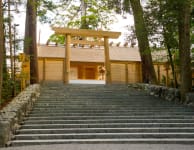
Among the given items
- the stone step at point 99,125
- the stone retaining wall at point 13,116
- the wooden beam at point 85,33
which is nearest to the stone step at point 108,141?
the stone retaining wall at point 13,116

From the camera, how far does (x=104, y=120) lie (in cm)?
962

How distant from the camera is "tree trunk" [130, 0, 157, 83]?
1427 centimetres

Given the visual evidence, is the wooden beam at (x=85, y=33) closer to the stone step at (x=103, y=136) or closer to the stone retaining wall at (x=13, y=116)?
the stone retaining wall at (x=13, y=116)

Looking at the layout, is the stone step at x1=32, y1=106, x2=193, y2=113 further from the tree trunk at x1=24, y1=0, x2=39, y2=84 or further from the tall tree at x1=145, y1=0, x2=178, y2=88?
the tree trunk at x1=24, y1=0, x2=39, y2=84

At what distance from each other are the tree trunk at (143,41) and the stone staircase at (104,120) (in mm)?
2504

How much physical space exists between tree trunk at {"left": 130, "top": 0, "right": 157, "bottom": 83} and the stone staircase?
250cm

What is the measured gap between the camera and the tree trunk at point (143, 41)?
1427 centimetres

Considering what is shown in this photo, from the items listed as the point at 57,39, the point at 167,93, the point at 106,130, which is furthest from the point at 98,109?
the point at 57,39

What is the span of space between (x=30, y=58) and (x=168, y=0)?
24.9 ft

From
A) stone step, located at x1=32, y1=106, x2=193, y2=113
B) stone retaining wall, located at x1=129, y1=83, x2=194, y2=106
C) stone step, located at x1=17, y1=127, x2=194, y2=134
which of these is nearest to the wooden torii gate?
stone retaining wall, located at x1=129, y1=83, x2=194, y2=106

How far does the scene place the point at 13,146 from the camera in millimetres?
7578

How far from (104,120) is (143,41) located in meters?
6.51

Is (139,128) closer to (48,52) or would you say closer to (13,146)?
(13,146)

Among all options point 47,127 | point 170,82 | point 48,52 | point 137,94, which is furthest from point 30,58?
point 47,127
